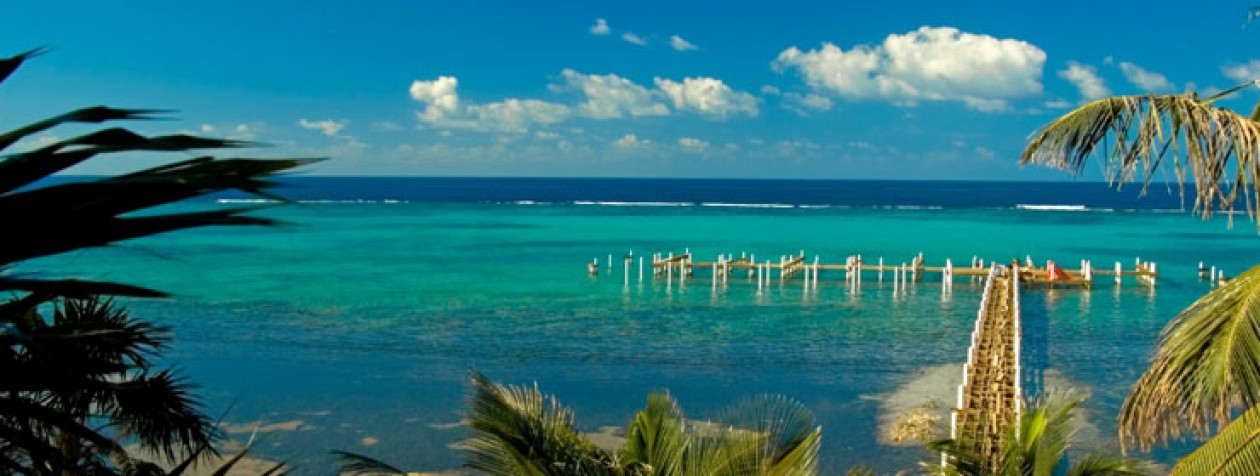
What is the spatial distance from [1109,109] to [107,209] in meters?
4.74

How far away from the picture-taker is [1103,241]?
197ft

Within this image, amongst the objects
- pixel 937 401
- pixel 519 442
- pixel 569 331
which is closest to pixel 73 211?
pixel 519 442

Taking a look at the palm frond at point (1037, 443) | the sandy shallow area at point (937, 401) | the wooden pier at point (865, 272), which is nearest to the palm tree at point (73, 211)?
the palm frond at point (1037, 443)

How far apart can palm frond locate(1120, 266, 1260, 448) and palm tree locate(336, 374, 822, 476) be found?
5.47 feet

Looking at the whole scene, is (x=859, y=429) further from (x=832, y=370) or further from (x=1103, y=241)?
(x=1103, y=241)

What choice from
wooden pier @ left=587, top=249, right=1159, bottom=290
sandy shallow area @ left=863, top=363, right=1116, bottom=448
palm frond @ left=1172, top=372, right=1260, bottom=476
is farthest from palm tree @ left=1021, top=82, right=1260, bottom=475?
wooden pier @ left=587, top=249, right=1159, bottom=290

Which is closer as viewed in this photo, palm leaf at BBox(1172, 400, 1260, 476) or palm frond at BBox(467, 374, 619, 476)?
palm leaf at BBox(1172, 400, 1260, 476)

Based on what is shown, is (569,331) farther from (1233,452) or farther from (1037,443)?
(1233,452)

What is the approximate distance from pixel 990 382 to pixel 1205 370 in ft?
40.9

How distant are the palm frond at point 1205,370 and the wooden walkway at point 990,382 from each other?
16.3 feet

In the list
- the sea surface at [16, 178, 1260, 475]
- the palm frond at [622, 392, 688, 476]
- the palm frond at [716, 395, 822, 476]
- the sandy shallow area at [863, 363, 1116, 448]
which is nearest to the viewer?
the palm frond at [716, 395, 822, 476]

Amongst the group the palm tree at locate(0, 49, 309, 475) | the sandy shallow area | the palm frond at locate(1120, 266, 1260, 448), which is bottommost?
the sandy shallow area

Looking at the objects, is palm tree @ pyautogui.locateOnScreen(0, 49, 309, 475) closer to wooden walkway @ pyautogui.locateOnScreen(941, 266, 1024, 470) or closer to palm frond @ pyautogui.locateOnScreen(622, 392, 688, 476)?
palm frond @ pyautogui.locateOnScreen(622, 392, 688, 476)

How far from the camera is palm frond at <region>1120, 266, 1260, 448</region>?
4535 millimetres
